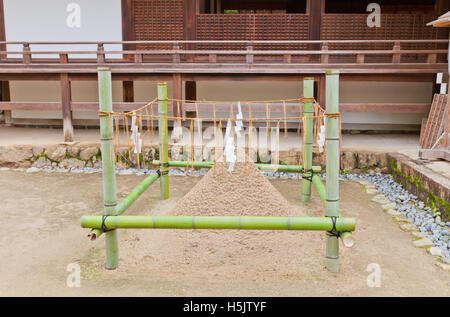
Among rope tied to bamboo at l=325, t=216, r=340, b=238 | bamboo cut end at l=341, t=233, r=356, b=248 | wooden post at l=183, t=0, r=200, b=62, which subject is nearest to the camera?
bamboo cut end at l=341, t=233, r=356, b=248

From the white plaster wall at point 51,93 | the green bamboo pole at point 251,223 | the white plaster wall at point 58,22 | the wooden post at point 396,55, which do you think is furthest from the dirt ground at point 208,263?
the white plaster wall at point 51,93

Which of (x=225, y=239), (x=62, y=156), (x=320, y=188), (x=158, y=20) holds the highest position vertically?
(x=158, y=20)

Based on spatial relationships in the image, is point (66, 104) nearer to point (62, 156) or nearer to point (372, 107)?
point (62, 156)

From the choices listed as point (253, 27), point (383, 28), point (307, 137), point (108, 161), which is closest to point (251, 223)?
point (108, 161)

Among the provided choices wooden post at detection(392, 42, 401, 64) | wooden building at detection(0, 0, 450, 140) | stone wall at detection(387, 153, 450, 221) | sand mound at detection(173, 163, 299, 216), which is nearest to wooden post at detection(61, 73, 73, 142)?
wooden building at detection(0, 0, 450, 140)

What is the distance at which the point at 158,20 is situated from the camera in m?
9.22

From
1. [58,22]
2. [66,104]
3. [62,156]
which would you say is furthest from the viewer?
[58,22]

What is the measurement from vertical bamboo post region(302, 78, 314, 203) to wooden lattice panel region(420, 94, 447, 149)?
3.05 meters

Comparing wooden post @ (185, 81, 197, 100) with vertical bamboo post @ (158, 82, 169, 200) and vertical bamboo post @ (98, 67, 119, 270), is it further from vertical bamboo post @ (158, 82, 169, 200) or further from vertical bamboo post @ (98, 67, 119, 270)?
vertical bamboo post @ (98, 67, 119, 270)

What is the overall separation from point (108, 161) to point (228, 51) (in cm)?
504

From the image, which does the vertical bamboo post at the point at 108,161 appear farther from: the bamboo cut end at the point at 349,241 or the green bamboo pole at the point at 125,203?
the bamboo cut end at the point at 349,241

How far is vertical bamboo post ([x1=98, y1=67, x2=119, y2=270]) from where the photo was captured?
3.80 m
